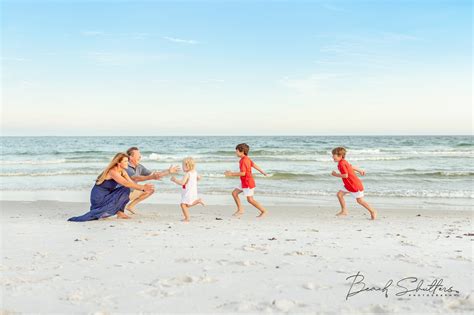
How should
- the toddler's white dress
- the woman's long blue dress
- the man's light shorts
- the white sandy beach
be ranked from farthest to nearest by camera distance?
1. the man's light shorts
2. the toddler's white dress
3. the woman's long blue dress
4. the white sandy beach

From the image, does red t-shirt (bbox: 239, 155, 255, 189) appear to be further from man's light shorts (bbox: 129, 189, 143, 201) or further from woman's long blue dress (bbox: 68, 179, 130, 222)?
woman's long blue dress (bbox: 68, 179, 130, 222)

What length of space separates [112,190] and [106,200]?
22cm

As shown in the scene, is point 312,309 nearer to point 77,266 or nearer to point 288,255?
point 288,255

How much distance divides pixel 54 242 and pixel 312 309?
375cm

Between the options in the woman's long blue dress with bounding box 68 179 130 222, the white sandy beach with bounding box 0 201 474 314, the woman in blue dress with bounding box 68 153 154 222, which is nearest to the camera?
the white sandy beach with bounding box 0 201 474 314

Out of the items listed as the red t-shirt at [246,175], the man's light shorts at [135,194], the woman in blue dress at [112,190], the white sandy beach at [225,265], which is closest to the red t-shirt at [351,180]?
the white sandy beach at [225,265]

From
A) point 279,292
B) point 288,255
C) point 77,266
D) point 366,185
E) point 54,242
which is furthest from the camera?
point 366,185

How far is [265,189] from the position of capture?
1380 cm

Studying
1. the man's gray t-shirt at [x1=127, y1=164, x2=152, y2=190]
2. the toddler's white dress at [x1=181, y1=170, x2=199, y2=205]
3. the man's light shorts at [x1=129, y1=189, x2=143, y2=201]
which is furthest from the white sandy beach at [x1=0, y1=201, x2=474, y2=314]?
the man's gray t-shirt at [x1=127, y1=164, x2=152, y2=190]

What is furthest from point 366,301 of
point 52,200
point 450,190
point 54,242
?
point 450,190

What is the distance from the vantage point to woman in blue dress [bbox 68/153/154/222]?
305 inches

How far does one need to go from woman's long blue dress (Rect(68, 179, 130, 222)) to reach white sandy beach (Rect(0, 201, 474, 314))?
22cm

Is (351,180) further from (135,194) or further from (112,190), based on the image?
(112,190)

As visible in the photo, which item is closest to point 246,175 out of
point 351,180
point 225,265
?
point 351,180
